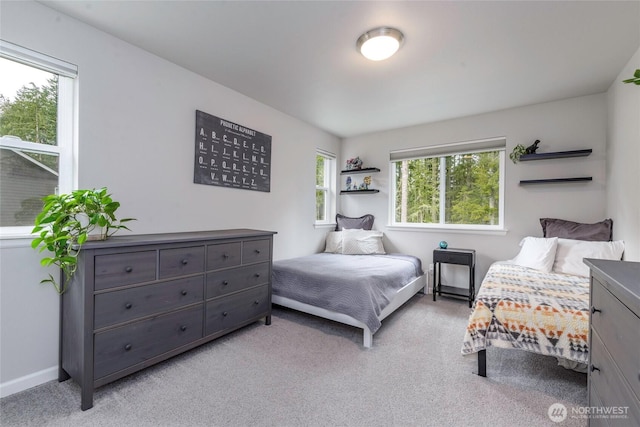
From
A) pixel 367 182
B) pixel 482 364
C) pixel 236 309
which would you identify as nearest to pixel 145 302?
pixel 236 309

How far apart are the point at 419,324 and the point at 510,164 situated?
2.25 metres

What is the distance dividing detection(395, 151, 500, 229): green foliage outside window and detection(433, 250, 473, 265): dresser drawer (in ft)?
2.04

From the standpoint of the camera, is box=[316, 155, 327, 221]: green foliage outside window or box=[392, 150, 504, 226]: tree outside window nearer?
box=[392, 150, 504, 226]: tree outside window

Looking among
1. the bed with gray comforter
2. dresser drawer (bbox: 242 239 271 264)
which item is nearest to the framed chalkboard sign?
dresser drawer (bbox: 242 239 271 264)

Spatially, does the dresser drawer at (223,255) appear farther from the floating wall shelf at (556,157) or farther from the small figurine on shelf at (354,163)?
the floating wall shelf at (556,157)

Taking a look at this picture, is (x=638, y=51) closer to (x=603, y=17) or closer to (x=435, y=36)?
(x=603, y=17)

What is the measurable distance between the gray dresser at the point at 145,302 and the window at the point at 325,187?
2.18 metres

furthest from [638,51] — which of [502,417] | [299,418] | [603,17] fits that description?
[299,418]

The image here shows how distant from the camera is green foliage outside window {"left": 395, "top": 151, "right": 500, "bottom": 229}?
364 cm

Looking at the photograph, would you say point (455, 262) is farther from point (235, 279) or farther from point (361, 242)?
point (235, 279)

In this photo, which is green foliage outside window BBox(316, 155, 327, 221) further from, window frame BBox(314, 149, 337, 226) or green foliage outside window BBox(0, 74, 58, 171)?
green foliage outside window BBox(0, 74, 58, 171)

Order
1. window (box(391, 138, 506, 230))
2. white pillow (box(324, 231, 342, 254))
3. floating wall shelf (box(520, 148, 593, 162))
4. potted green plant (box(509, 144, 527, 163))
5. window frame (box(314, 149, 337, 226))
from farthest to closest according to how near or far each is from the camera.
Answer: window frame (box(314, 149, 337, 226)), white pillow (box(324, 231, 342, 254)), window (box(391, 138, 506, 230)), potted green plant (box(509, 144, 527, 163)), floating wall shelf (box(520, 148, 593, 162))

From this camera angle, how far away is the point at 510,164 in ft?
11.2

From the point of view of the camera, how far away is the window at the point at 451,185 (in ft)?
11.8
